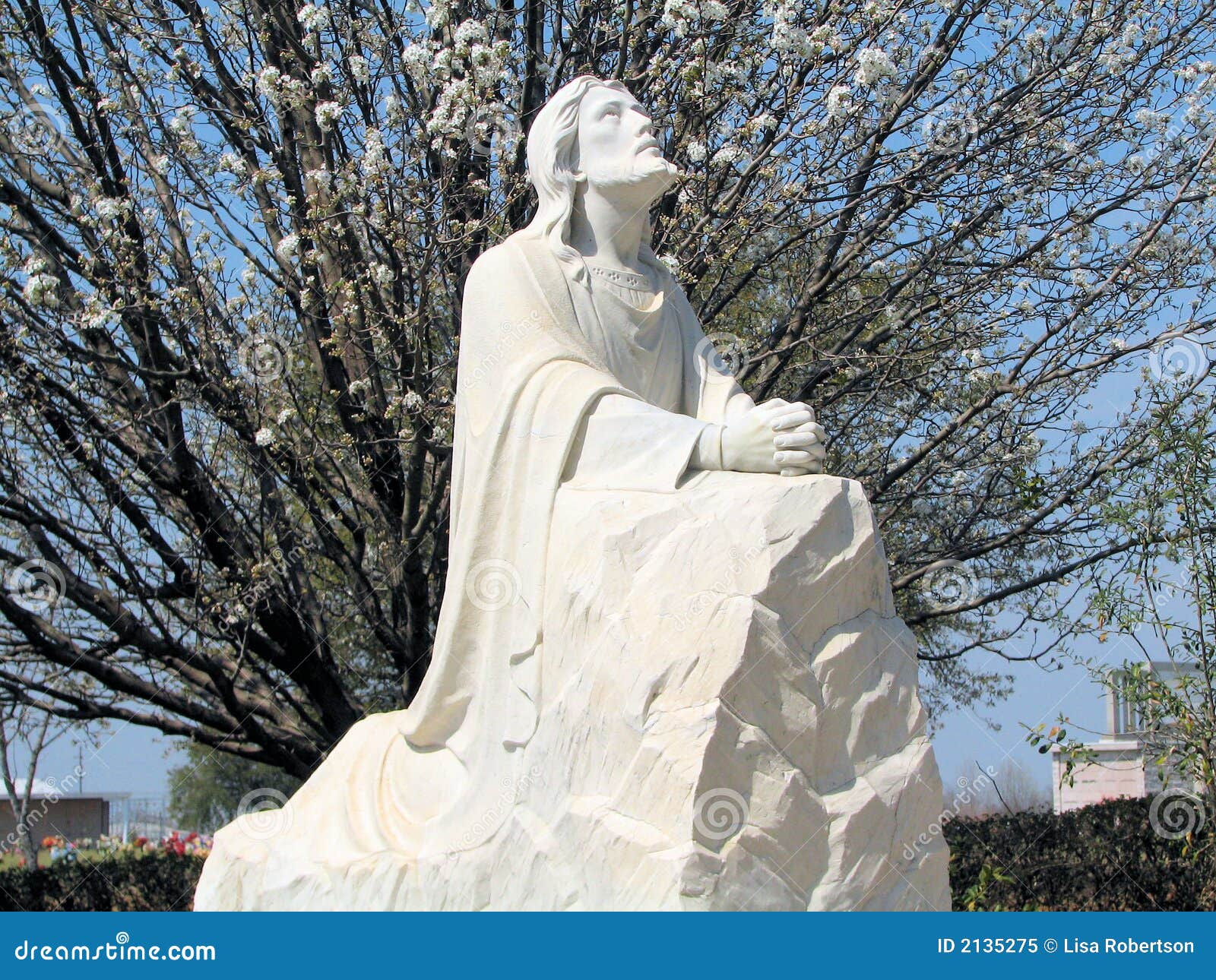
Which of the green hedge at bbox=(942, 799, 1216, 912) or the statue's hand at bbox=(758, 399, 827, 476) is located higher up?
the statue's hand at bbox=(758, 399, 827, 476)

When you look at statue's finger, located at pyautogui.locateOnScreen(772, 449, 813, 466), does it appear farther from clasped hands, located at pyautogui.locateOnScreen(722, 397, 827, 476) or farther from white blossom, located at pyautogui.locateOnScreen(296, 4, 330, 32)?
white blossom, located at pyautogui.locateOnScreen(296, 4, 330, 32)

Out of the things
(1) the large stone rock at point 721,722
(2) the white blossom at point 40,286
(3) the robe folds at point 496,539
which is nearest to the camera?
(1) the large stone rock at point 721,722

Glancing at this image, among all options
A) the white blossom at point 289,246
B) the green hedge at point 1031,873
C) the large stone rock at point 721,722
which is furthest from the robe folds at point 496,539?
the green hedge at point 1031,873

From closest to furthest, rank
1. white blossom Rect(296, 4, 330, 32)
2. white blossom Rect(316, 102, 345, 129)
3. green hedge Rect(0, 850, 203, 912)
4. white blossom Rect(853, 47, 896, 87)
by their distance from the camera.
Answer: white blossom Rect(853, 47, 896, 87), white blossom Rect(316, 102, 345, 129), white blossom Rect(296, 4, 330, 32), green hedge Rect(0, 850, 203, 912)

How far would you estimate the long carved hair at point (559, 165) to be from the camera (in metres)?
5.15

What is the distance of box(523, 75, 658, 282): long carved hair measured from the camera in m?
5.15

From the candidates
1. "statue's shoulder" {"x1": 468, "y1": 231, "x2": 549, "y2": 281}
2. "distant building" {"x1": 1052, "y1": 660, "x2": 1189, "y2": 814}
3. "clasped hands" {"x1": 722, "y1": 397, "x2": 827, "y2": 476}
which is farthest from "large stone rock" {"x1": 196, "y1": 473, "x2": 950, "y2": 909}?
"distant building" {"x1": 1052, "y1": 660, "x2": 1189, "y2": 814}

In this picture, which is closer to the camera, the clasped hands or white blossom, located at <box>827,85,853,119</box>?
the clasped hands

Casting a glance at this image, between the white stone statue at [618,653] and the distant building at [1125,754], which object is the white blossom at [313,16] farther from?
the distant building at [1125,754]

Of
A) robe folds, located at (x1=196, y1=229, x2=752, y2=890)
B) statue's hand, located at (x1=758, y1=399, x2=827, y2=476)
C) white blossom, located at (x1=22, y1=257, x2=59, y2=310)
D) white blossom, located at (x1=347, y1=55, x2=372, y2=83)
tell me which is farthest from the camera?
white blossom, located at (x1=347, y1=55, x2=372, y2=83)

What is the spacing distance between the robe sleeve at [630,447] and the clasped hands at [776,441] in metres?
0.12

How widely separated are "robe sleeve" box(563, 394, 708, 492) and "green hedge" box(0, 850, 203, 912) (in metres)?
6.40

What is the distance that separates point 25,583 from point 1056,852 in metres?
6.59

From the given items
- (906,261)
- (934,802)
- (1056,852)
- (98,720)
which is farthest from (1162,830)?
(98,720)
